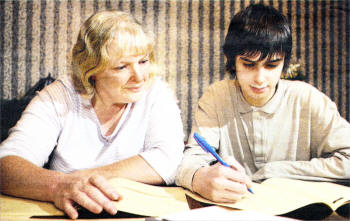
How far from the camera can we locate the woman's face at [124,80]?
667 mm

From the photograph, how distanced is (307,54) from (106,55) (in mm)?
431

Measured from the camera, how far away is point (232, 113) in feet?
2.35

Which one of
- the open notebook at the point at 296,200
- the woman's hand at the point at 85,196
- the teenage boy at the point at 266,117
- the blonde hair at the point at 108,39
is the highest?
the blonde hair at the point at 108,39

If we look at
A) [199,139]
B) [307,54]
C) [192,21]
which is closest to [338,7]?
[307,54]

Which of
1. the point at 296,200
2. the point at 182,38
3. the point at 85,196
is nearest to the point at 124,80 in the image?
the point at 182,38

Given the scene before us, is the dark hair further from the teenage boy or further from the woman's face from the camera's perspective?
the woman's face

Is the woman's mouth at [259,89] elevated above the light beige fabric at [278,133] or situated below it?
above

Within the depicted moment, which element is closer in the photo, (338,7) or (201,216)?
→ (201,216)

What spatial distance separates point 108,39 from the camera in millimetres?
666

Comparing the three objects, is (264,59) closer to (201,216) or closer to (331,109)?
(331,109)

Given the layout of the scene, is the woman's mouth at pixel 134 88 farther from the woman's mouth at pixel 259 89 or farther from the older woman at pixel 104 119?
the woman's mouth at pixel 259 89

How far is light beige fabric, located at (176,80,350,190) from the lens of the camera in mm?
634

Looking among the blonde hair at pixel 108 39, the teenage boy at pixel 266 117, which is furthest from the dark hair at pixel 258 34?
the blonde hair at pixel 108 39

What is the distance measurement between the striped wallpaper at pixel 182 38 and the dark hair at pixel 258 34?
0.06 ft
